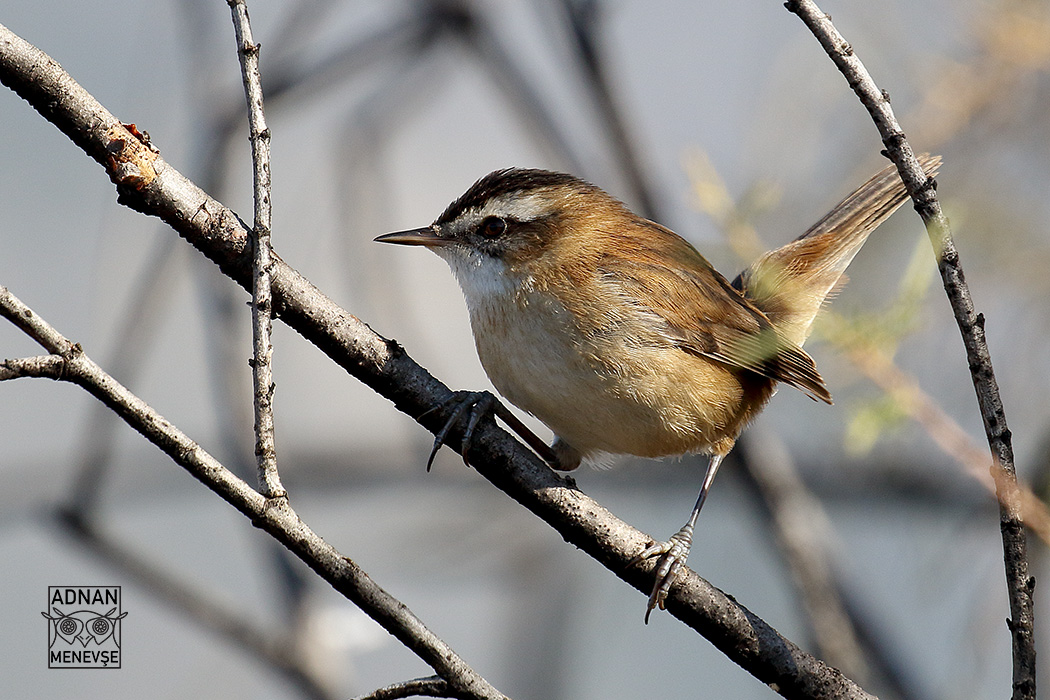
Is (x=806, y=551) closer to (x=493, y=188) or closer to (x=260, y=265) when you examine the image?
(x=493, y=188)

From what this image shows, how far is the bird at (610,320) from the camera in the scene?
11.6 ft

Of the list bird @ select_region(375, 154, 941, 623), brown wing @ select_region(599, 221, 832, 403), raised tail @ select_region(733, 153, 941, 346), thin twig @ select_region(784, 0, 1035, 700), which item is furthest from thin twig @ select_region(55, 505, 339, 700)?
thin twig @ select_region(784, 0, 1035, 700)

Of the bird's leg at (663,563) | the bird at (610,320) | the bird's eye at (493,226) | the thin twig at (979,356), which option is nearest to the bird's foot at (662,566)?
the bird's leg at (663,563)

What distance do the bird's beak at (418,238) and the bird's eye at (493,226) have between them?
16 centimetres

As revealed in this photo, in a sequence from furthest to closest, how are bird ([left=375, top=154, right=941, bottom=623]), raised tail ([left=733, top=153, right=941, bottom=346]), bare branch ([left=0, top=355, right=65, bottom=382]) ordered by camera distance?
raised tail ([left=733, top=153, right=941, bottom=346]) < bird ([left=375, top=154, right=941, bottom=623]) < bare branch ([left=0, top=355, right=65, bottom=382])

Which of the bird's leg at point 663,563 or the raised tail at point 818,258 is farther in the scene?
the raised tail at point 818,258

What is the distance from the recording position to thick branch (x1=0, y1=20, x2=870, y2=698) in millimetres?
2215

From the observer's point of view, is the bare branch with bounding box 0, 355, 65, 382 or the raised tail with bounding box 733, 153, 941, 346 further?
the raised tail with bounding box 733, 153, 941, 346

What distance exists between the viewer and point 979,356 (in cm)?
212

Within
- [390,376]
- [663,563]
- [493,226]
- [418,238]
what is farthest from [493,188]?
[663,563]

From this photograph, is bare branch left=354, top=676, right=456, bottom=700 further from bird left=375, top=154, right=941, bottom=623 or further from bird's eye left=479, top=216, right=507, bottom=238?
bird's eye left=479, top=216, right=507, bottom=238

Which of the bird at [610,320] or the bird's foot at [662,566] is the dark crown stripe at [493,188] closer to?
the bird at [610,320]

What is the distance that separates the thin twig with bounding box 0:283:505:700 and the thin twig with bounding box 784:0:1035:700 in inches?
44.9

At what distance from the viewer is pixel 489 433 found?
2.86 meters
